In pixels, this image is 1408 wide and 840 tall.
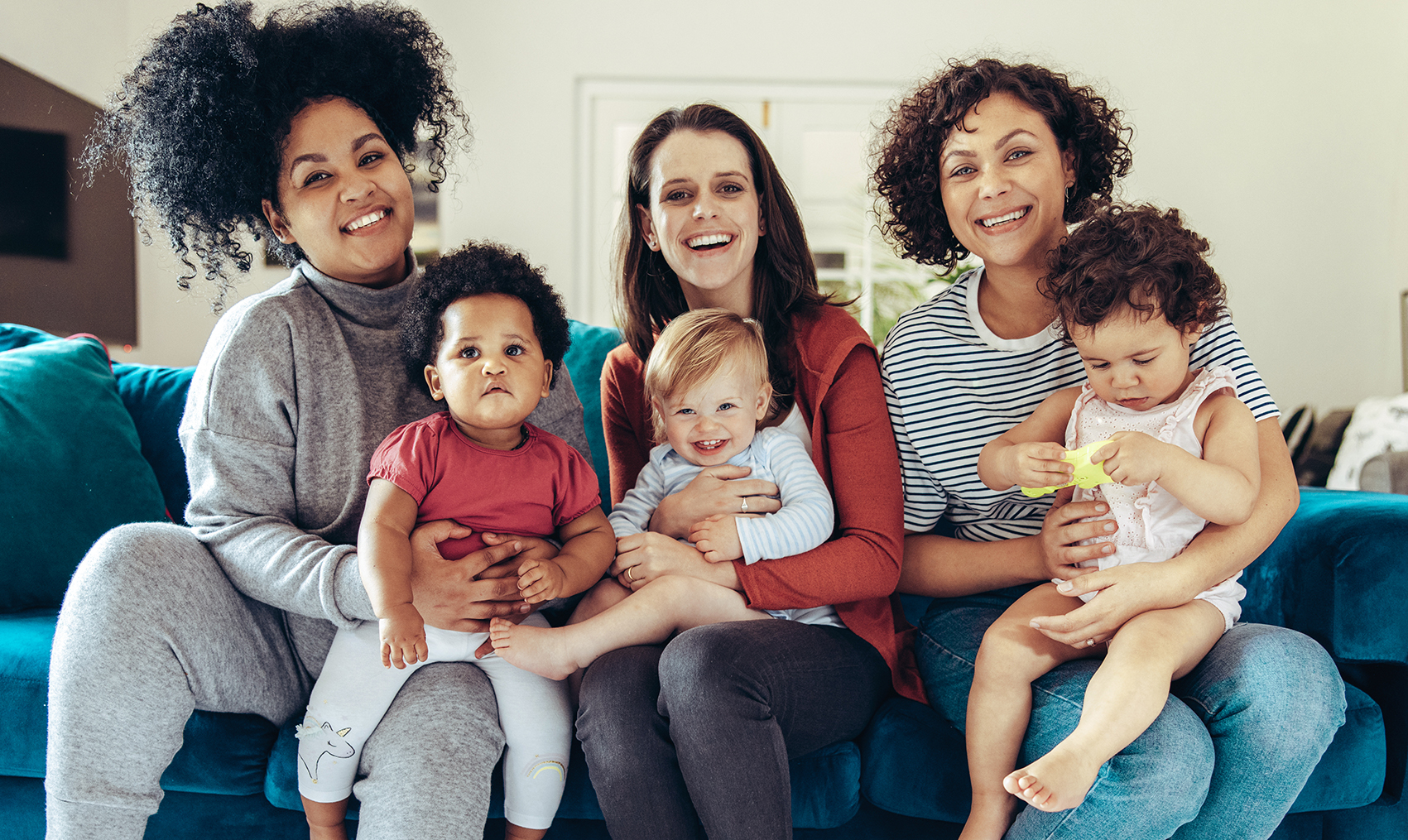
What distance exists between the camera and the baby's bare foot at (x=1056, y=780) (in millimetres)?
1033

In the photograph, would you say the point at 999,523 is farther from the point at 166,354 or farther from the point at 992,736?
the point at 166,354

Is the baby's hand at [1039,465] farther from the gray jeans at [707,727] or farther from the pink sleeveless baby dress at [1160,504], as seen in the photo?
the gray jeans at [707,727]

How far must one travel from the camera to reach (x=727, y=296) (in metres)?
1.63

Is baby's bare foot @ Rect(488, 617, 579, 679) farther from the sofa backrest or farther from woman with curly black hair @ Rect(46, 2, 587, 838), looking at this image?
the sofa backrest

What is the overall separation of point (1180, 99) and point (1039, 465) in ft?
14.5

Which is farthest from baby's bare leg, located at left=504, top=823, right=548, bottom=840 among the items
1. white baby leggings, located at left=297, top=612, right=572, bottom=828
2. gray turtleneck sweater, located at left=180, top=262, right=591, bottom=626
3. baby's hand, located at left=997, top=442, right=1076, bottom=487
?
baby's hand, located at left=997, top=442, right=1076, bottom=487

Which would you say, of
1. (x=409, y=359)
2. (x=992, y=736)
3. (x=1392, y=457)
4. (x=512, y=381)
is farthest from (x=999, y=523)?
(x=1392, y=457)

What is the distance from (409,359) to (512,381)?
24cm

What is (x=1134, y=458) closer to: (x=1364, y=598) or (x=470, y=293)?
(x=1364, y=598)

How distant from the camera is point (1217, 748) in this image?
1128 mm

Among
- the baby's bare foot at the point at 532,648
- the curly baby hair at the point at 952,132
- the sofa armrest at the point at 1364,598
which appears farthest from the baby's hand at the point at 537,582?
the sofa armrest at the point at 1364,598

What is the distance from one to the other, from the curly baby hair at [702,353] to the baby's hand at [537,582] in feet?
1.18

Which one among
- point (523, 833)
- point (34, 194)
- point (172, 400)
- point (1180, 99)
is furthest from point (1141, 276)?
point (1180, 99)

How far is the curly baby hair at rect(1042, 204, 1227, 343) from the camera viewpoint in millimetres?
1213
